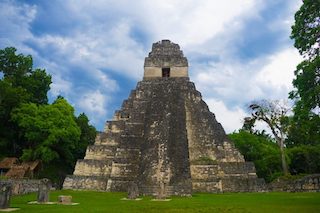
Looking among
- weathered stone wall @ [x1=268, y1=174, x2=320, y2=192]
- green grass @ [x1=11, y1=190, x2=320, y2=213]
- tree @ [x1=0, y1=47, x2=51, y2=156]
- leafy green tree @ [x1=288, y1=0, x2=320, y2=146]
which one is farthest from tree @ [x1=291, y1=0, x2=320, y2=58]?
tree @ [x1=0, y1=47, x2=51, y2=156]

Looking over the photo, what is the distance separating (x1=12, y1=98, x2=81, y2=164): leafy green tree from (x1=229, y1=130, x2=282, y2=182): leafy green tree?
674 inches

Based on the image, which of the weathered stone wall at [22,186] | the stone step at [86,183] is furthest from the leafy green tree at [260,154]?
the weathered stone wall at [22,186]

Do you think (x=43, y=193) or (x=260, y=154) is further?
(x=260, y=154)

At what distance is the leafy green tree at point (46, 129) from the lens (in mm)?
29188

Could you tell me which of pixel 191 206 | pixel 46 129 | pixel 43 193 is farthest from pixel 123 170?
pixel 46 129

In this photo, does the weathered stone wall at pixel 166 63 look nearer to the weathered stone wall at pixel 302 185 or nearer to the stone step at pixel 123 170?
the stone step at pixel 123 170

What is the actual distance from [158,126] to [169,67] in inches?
312

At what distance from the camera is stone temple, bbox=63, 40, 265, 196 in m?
18.2

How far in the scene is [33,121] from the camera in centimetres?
2942

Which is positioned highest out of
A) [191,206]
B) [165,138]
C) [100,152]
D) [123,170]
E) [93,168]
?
[165,138]

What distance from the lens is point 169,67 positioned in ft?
92.5

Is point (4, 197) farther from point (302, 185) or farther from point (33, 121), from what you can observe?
point (33, 121)

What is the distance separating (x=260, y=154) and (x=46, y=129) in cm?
2054

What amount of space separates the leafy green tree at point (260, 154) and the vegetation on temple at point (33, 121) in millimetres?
16736
